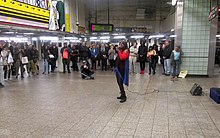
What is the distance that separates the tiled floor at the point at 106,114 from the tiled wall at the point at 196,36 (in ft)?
7.93

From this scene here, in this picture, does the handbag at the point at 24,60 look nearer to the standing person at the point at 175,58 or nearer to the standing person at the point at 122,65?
the standing person at the point at 122,65

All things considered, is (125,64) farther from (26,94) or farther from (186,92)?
(26,94)

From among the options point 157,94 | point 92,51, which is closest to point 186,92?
point 157,94

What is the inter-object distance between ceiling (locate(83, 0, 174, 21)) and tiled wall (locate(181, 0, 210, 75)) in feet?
26.9

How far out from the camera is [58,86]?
278 inches

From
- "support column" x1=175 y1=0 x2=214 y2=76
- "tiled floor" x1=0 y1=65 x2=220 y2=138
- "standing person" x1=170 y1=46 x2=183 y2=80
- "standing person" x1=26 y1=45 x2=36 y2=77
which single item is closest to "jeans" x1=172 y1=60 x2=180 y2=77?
"standing person" x1=170 y1=46 x2=183 y2=80

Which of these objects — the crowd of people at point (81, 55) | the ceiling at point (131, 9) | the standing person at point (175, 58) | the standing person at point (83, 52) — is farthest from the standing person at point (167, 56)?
the ceiling at point (131, 9)

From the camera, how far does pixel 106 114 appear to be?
4176 mm

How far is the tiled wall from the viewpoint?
831 cm

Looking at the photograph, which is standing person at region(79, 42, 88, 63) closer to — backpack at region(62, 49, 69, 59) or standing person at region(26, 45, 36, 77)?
backpack at region(62, 49, 69, 59)

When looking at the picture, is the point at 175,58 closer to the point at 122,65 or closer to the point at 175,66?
the point at 175,66

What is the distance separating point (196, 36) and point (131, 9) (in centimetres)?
1111

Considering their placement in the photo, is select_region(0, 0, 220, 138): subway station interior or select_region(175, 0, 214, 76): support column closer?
select_region(0, 0, 220, 138): subway station interior

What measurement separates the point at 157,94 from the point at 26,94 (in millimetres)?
3993
